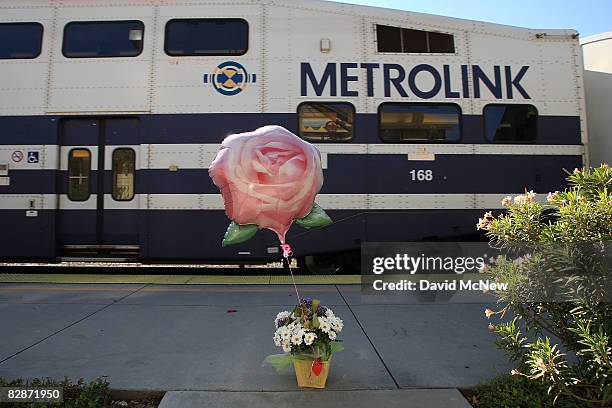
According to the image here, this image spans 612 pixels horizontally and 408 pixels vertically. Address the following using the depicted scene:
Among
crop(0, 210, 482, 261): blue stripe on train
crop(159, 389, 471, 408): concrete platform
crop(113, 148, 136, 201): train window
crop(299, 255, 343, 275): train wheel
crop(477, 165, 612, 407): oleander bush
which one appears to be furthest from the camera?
crop(299, 255, 343, 275): train wheel

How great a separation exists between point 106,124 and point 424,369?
5.56m

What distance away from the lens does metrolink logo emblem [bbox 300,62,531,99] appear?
6.38m

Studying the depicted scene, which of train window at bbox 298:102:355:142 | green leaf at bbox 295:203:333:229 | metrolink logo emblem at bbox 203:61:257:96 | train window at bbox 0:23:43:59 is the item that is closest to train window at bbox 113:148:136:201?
metrolink logo emblem at bbox 203:61:257:96

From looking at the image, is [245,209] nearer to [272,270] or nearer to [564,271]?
[564,271]

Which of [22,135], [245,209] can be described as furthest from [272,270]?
[245,209]

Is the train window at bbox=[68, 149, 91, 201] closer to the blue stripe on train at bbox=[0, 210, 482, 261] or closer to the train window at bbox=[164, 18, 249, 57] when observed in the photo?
the blue stripe on train at bbox=[0, 210, 482, 261]

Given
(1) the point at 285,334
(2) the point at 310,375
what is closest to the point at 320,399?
(2) the point at 310,375

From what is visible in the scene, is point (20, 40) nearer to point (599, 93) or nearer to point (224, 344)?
point (224, 344)

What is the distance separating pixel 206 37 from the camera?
645cm

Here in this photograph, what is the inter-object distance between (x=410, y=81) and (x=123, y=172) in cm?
443

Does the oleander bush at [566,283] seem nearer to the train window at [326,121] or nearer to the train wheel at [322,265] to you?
the train window at [326,121]

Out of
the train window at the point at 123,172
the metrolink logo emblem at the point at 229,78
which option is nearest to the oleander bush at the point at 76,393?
the train window at the point at 123,172

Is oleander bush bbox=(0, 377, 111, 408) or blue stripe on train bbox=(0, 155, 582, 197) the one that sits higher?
blue stripe on train bbox=(0, 155, 582, 197)

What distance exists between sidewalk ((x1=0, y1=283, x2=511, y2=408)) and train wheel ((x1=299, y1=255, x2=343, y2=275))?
1.02m
